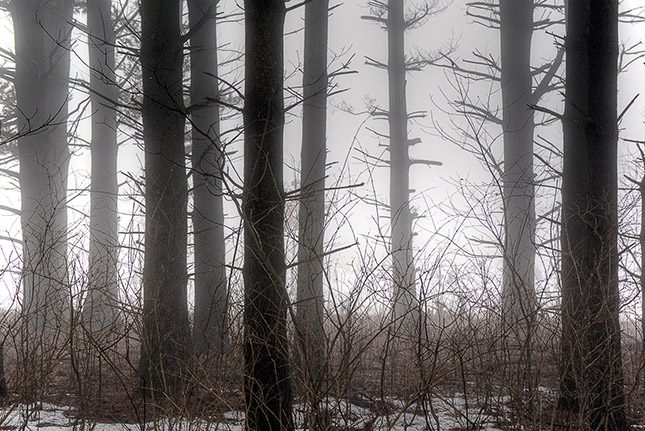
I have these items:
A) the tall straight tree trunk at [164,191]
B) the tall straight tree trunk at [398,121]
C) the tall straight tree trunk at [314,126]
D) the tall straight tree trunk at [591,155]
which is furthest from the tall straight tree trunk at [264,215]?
the tall straight tree trunk at [398,121]

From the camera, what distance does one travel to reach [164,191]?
5.58 meters

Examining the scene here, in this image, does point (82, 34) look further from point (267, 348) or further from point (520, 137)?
point (267, 348)

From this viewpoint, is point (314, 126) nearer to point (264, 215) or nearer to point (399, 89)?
point (264, 215)

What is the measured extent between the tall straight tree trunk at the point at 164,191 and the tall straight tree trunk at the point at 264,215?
1919mm

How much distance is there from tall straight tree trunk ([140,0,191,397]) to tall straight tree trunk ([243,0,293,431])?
1.92 meters

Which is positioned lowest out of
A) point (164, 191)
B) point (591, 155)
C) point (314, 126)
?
point (164, 191)

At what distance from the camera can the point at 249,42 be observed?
401 centimetres

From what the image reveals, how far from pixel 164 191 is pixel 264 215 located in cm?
204

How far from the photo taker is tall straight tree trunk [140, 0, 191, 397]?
570 centimetres

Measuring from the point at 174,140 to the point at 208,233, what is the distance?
7.81ft

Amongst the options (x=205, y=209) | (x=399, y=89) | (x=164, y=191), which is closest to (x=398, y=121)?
(x=399, y=89)

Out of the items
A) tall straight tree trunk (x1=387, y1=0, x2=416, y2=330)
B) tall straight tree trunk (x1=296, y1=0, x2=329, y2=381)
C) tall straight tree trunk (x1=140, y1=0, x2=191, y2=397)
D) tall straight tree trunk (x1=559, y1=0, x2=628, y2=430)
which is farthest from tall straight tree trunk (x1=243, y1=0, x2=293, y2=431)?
tall straight tree trunk (x1=387, y1=0, x2=416, y2=330)

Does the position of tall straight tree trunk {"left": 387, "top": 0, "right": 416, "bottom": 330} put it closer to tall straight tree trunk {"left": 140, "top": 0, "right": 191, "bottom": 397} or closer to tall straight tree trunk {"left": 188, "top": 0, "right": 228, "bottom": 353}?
tall straight tree trunk {"left": 188, "top": 0, "right": 228, "bottom": 353}

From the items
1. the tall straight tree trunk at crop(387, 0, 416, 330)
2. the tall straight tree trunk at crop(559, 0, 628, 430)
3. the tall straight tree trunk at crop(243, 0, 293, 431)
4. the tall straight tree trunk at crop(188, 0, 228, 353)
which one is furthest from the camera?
the tall straight tree trunk at crop(387, 0, 416, 330)
